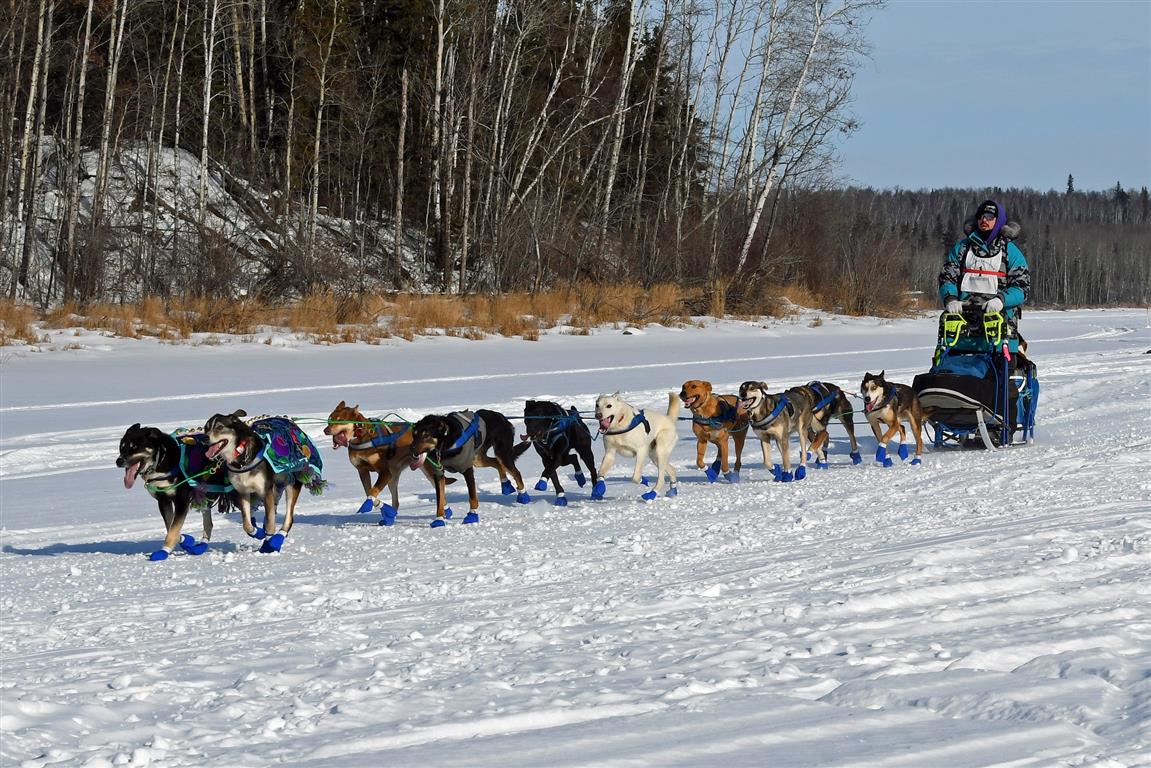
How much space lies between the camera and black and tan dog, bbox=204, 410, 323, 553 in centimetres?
697

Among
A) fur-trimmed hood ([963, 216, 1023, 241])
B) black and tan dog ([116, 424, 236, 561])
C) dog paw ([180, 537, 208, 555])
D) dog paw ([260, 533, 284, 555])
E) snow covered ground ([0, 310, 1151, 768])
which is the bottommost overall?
dog paw ([180, 537, 208, 555])

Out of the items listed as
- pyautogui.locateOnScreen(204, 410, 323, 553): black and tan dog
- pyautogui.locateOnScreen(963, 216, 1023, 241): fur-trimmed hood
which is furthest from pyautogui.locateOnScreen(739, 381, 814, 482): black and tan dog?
pyautogui.locateOnScreen(204, 410, 323, 553): black and tan dog

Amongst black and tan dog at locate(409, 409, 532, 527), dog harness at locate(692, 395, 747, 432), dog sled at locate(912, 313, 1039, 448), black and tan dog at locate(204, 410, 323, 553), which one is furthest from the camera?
dog sled at locate(912, 313, 1039, 448)

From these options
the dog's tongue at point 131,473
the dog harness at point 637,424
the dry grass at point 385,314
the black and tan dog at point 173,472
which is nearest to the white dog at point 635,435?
the dog harness at point 637,424

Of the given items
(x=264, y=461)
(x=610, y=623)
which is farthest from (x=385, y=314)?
(x=610, y=623)

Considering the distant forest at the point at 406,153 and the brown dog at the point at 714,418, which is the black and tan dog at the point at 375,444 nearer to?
the brown dog at the point at 714,418

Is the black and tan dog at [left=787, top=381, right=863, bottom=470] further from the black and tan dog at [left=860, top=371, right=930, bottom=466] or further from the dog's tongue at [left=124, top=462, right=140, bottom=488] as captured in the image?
the dog's tongue at [left=124, top=462, right=140, bottom=488]

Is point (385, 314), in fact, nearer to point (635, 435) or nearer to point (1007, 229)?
point (1007, 229)

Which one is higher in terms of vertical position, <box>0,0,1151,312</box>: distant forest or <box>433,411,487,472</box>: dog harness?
<box>0,0,1151,312</box>: distant forest

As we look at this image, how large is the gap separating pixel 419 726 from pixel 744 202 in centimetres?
2970

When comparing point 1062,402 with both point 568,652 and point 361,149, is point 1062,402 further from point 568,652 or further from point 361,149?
point 361,149

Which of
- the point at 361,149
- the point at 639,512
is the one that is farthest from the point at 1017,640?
the point at 361,149

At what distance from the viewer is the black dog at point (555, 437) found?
9.03m

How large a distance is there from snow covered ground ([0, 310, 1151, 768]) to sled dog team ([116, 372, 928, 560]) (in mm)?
241
